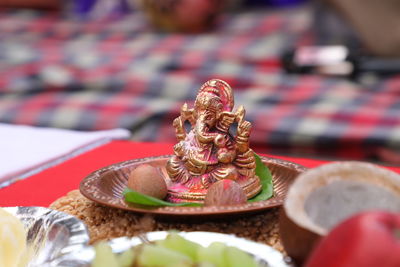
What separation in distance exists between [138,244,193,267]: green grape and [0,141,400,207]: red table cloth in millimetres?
376

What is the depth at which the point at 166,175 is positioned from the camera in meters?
0.73

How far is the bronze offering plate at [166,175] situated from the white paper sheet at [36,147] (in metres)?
0.20

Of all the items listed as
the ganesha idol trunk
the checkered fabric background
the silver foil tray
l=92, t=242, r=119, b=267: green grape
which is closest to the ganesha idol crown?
the ganesha idol trunk

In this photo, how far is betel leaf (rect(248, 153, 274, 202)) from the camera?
0.67 meters

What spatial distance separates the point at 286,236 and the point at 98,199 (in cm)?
23

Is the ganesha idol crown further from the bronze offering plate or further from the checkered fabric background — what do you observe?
the checkered fabric background

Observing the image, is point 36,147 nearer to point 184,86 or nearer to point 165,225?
point 165,225

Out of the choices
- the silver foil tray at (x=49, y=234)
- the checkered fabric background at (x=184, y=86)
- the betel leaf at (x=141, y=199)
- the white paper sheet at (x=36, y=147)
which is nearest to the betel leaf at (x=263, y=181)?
the betel leaf at (x=141, y=199)

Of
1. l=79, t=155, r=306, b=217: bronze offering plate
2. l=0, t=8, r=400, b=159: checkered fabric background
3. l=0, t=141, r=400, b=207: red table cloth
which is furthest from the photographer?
l=0, t=8, r=400, b=159: checkered fabric background

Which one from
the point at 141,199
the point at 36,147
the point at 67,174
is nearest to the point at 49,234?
the point at 141,199

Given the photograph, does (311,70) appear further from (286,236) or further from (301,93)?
(286,236)

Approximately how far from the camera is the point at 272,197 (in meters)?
0.68

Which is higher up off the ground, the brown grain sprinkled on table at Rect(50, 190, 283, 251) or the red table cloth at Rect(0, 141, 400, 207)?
the brown grain sprinkled on table at Rect(50, 190, 283, 251)

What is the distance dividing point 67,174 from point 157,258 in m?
0.51
